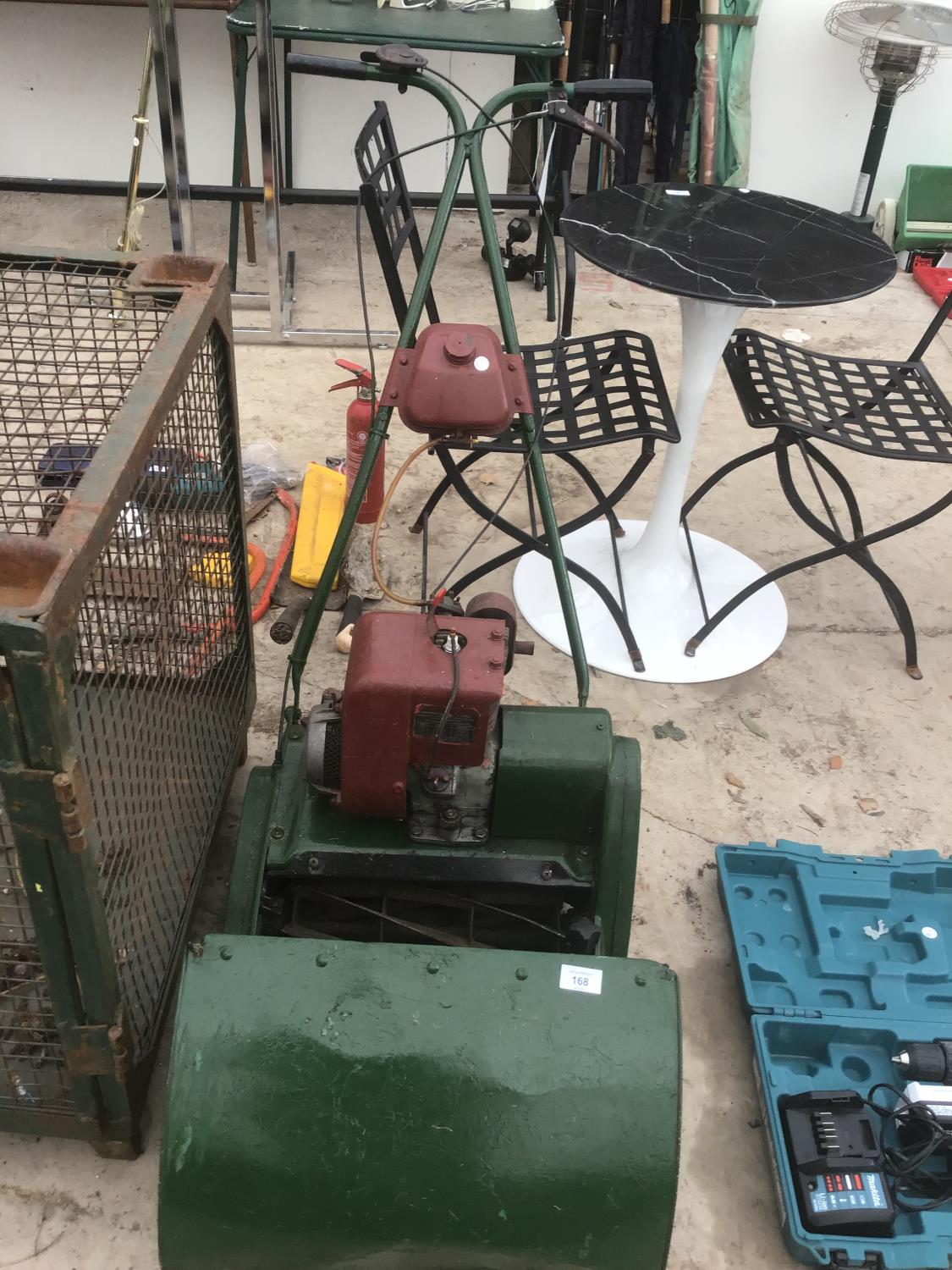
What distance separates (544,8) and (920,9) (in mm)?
1662

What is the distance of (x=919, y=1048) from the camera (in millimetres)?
1893

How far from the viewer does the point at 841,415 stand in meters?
2.75

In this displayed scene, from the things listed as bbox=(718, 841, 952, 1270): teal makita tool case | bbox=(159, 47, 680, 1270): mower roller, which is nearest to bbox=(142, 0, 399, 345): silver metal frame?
bbox=(718, 841, 952, 1270): teal makita tool case

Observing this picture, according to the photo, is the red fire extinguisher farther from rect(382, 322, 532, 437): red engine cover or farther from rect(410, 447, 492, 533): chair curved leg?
rect(382, 322, 532, 437): red engine cover

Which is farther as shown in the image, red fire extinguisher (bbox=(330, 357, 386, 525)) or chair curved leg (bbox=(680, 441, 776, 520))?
chair curved leg (bbox=(680, 441, 776, 520))

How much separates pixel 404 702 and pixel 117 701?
1.60 ft

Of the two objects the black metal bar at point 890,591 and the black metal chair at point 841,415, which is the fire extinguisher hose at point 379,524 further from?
the black metal bar at point 890,591

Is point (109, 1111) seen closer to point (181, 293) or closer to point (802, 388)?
A: point (181, 293)

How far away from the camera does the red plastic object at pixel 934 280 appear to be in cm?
477

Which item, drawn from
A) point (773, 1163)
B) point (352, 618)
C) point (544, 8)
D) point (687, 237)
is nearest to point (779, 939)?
point (773, 1163)

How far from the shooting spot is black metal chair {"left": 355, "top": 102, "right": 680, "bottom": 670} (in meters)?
2.48

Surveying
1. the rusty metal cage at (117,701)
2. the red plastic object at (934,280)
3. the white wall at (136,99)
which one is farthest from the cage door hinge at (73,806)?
the red plastic object at (934,280)

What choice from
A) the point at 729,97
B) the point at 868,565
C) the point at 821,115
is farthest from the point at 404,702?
the point at 821,115

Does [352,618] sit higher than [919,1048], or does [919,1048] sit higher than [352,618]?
[352,618]
